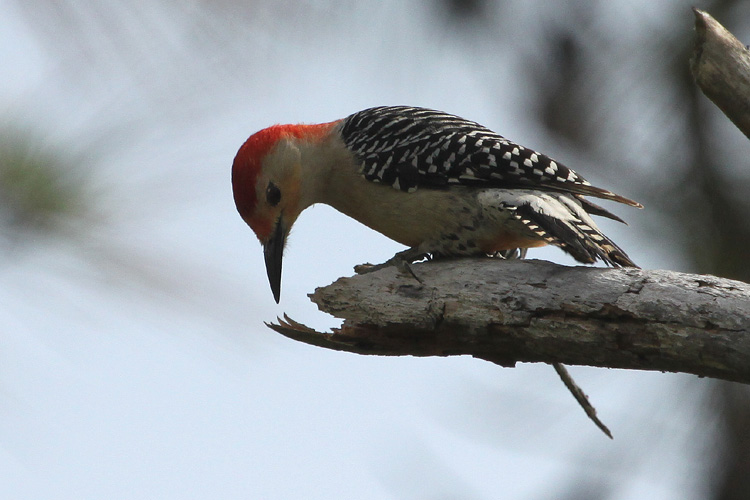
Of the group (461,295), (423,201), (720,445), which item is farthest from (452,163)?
(720,445)

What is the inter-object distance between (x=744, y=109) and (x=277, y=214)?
115 inches

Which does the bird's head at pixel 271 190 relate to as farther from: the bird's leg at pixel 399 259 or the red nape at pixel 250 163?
the bird's leg at pixel 399 259

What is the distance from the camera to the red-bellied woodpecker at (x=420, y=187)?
4477mm

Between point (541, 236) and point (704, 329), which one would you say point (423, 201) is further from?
point (704, 329)

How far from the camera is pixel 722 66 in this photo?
3.74m

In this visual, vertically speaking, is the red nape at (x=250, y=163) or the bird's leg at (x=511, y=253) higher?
the red nape at (x=250, y=163)

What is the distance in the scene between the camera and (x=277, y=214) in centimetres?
551

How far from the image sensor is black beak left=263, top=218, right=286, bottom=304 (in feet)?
17.8

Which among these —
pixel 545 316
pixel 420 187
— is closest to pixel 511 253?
pixel 420 187

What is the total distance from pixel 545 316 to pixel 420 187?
1.48 meters

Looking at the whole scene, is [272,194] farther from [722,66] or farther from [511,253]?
[722,66]

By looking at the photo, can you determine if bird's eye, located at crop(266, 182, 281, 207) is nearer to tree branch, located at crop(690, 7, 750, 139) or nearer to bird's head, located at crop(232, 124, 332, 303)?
bird's head, located at crop(232, 124, 332, 303)

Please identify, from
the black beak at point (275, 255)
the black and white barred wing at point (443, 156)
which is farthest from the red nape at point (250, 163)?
the black and white barred wing at point (443, 156)

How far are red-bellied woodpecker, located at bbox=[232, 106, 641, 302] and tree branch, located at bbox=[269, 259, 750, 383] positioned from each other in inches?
13.2
